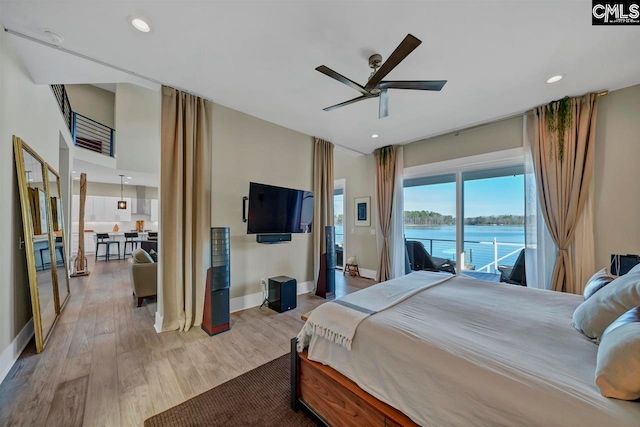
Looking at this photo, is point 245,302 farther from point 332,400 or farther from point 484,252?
point 484,252

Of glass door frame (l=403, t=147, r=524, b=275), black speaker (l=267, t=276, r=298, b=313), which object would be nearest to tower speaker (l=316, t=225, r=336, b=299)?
black speaker (l=267, t=276, r=298, b=313)

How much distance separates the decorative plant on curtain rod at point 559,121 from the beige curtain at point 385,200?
92.7 inches

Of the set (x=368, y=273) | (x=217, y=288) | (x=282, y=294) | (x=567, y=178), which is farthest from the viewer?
(x=368, y=273)

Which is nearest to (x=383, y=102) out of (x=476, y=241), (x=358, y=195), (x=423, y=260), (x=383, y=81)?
(x=383, y=81)

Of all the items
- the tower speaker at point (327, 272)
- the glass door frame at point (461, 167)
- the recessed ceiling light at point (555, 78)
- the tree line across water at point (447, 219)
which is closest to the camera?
the recessed ceiling light at point (555, 78)

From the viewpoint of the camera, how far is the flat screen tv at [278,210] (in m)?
3.33

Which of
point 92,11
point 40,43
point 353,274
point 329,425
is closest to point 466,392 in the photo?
point 329,425

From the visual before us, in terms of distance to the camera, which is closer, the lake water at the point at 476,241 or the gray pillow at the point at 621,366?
the gray pillow at the point at 621,366

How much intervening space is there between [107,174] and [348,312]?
28.2 feet

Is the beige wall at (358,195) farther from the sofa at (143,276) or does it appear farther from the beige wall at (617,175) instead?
the sofa at (143,276)

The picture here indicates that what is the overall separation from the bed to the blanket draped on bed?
0.14ft

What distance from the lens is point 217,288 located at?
2.81 meters

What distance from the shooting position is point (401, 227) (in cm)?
494

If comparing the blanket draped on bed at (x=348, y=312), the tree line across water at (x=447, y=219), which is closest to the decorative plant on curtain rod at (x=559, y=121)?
the tree line across water at (x=447, y=219)
